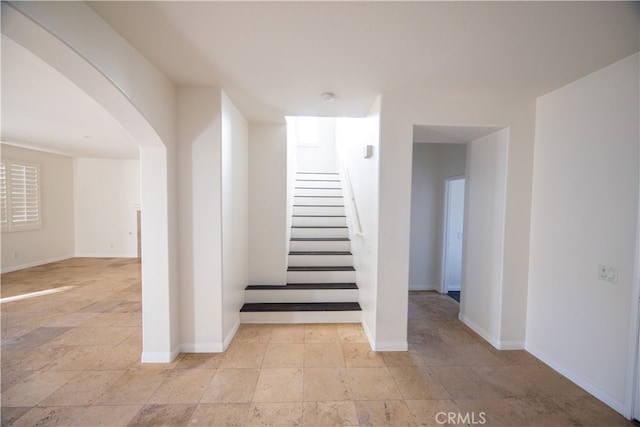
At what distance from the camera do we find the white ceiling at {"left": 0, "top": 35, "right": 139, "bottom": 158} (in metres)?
2.24

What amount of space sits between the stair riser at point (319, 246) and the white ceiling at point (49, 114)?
3.06 metres

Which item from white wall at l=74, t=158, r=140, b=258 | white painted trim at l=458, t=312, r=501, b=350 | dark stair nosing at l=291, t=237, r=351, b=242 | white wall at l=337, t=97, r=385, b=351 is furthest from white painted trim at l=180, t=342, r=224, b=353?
white wall at l=74, t=158, r=140, b=258

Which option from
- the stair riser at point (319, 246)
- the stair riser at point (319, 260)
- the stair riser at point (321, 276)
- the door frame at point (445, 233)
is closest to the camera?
the stair riser at point (321, 276)

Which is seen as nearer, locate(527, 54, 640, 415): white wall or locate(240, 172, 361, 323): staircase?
locate(527, 54, 640, 415): white wall

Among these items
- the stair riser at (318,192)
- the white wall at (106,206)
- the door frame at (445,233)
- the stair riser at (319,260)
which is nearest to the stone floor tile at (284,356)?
the stair riser at (319,260)

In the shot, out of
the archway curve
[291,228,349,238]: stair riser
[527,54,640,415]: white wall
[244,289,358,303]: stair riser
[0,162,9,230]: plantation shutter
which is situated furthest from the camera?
[0,162,9,230]: plantation shutter

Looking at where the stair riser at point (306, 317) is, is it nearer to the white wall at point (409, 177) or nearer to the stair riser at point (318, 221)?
the white wall at point (409, 177)

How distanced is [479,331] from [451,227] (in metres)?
1.88

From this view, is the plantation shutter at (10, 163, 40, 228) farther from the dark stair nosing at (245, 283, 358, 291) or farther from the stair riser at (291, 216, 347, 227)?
the stair riser at (291, 216, 347, 227)

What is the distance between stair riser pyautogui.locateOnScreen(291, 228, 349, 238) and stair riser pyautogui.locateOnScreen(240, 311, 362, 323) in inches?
59.5

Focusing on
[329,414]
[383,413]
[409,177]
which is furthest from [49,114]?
[383,413]

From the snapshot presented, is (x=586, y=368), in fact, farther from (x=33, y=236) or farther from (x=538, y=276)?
(x=33, y=236)

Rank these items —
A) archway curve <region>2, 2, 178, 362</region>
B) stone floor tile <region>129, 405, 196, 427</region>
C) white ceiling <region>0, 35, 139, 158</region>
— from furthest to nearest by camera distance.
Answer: white ceiling <region>0, 35, 139, 158</region>, stone floor tile <region>129, 405, 196, 427</region>, archway curve <region>2, 2, 178, 362</region>

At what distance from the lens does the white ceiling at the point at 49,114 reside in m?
2.24
